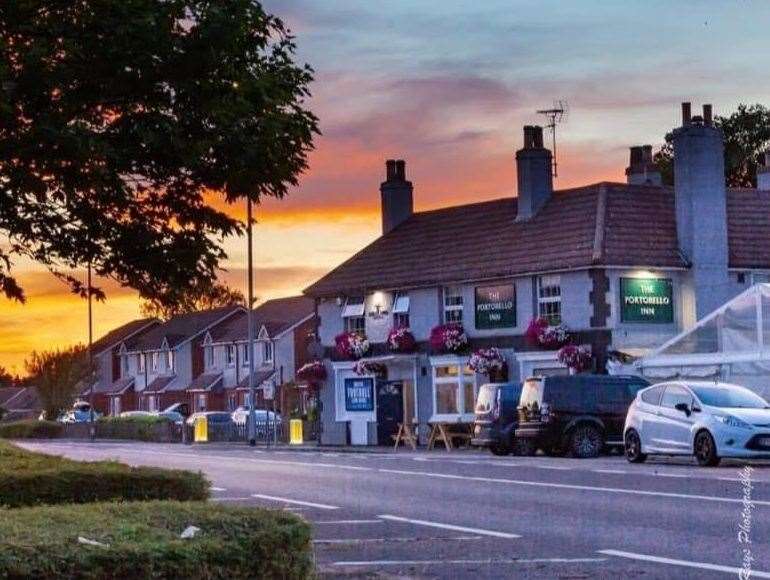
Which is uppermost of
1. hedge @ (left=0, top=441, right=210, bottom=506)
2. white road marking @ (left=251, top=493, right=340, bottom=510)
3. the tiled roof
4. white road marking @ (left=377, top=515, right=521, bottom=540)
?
the tiled roof

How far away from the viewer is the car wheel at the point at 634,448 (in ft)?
117

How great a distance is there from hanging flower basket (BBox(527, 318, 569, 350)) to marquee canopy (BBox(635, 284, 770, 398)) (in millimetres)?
6807

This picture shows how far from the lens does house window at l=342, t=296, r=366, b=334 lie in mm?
60094

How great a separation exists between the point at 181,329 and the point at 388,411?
57756 millimetres

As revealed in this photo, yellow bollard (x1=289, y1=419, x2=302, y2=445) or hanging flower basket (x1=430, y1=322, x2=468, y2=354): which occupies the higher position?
hanging flower basket (x1=430, y1=322, x2=468, y2=354)

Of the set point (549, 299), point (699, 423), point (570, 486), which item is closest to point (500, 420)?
point (549, 299)

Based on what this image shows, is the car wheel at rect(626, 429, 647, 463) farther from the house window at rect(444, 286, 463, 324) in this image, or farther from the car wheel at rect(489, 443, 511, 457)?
the house window at rect(444, 286, 463, 324)

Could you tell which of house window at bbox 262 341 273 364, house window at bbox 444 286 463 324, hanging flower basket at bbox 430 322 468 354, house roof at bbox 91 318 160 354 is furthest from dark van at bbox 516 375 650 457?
house roof at bbox 91 318 160 354

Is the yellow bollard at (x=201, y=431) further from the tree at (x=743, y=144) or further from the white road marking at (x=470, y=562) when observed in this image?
the white road marking at (x=470, y=562)

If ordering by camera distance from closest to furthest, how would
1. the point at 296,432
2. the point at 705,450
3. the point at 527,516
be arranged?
the point at 527,516, the point at 705,450, the point at 296,432

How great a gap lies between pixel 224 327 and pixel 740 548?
93.2 metres

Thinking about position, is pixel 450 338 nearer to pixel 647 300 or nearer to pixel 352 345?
pixel 352 345

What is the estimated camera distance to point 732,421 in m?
32.6

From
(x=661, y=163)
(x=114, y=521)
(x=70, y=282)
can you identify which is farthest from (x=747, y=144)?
(x=114, y=521)
